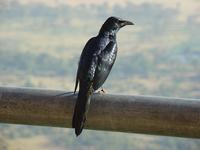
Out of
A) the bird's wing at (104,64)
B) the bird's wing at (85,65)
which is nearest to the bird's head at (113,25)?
the bird's wing at (104,64)

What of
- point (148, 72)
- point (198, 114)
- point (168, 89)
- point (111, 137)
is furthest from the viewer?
point (148, 72)

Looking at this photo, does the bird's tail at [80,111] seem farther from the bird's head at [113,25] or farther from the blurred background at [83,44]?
the blurred background at [83,44]

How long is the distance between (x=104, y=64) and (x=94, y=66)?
6cm

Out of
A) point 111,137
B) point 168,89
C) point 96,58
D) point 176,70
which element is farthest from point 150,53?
point 96,58

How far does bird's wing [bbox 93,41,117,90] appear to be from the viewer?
2.85 meters

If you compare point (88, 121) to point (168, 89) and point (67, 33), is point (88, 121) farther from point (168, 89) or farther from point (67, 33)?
point (67, 33)

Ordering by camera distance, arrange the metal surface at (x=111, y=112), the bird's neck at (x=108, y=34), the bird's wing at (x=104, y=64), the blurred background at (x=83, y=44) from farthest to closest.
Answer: the blurred background at (x=83, y=44), the bird's neck at (x=108, y=34), the bird's wing at (x=104, y=64), the metal surface at (x=111, y=112)

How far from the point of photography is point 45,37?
26.1 feet

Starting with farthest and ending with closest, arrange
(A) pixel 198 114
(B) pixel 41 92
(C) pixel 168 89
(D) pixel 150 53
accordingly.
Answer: (D) pixel 150 53
(C) pixel 168 89
(B) pixel 41 92
(A) pixel 198 114

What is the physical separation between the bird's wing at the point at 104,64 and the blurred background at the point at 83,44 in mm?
1856

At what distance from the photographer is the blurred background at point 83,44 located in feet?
18.5

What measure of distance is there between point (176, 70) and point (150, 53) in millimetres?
504

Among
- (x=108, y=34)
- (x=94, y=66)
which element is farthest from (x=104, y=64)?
(x=108, y=34)

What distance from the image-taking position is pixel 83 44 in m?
7.45
